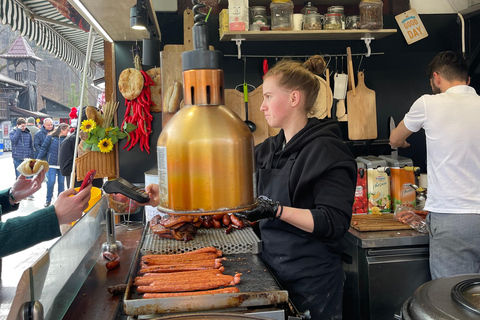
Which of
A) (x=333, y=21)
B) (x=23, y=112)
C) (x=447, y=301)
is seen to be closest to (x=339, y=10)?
(x=333, y=21)

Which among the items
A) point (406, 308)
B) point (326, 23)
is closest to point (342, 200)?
point (406, 308)

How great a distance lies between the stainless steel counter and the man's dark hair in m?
1.23

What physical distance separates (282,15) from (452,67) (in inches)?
61.2

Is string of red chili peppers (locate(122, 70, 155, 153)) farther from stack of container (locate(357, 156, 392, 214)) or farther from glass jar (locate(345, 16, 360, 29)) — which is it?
stack of container (locate(357, 156, 392, 214))

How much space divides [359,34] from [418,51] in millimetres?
837

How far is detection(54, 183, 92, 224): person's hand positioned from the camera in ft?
5.87

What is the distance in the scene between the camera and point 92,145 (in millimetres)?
3887

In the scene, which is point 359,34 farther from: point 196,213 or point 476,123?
point 196,213

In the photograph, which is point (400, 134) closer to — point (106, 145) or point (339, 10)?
point (339, 10)

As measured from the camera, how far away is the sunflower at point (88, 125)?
3.79 meters

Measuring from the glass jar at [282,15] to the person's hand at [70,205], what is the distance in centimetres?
263

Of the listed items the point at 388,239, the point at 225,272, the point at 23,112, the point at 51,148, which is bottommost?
the point at 388,239

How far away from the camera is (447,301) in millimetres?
1562

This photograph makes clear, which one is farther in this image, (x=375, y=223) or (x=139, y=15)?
(x=375, y=223)
